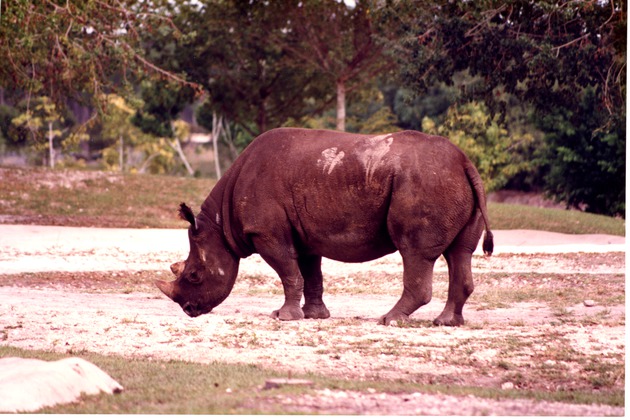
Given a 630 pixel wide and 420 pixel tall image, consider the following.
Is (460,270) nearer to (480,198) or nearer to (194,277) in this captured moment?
(480,198)

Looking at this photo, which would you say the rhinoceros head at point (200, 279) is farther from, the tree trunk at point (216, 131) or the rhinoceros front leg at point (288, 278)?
the tree trunk at point (216, 131)

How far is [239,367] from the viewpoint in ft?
29.4

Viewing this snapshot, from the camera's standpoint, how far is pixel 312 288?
12.4m

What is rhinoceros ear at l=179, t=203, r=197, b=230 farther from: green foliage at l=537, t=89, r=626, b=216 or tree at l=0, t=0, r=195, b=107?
green foliage at l=537, t=89, r=626, b=216

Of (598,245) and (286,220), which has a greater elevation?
(286,220)

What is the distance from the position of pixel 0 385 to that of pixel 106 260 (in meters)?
12.1

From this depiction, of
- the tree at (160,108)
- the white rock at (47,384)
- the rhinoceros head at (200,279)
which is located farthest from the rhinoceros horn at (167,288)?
the tree at (160,108)

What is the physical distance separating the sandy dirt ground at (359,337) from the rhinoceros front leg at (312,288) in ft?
1.10

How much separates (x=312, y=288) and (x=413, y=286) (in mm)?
1494

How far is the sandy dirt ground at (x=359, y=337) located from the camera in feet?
25.5

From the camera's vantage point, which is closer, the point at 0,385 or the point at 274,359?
the point at 0,385

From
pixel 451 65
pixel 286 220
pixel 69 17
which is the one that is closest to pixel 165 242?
pixel 69 17

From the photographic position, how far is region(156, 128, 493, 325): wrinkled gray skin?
36.2 ft

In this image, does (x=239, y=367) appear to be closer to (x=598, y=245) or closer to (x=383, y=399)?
(x=383, y=399)
